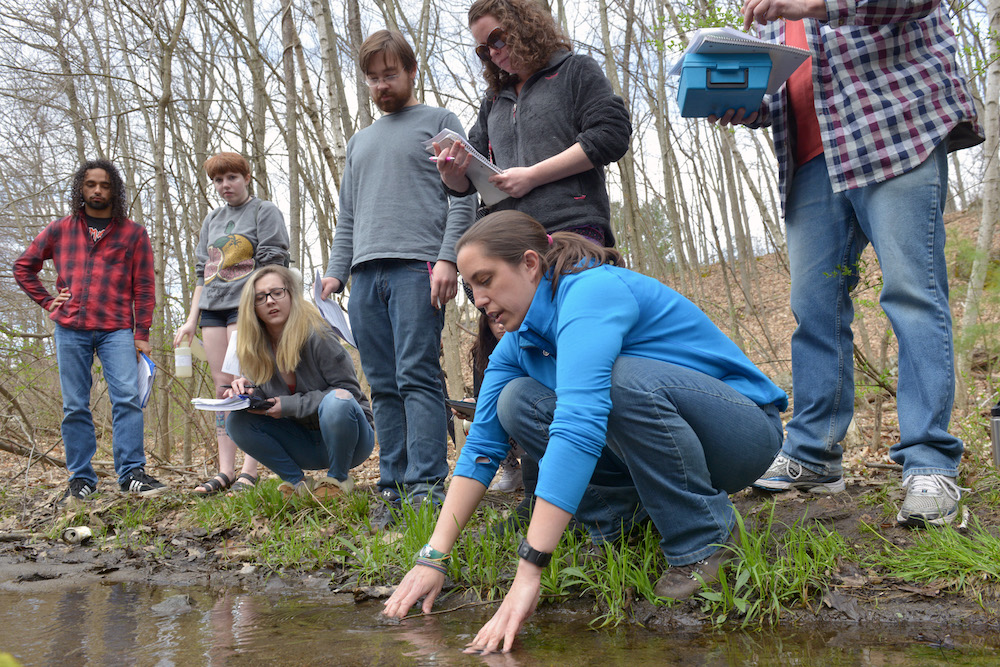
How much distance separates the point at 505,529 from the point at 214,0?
5.44m

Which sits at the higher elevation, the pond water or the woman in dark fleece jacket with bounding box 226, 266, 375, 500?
the woman in dark fleece jacket with bounding box 226, 266, 375, 500

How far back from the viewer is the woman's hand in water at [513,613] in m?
1.68

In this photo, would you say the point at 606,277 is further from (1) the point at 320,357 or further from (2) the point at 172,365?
(2) the point at 172,365

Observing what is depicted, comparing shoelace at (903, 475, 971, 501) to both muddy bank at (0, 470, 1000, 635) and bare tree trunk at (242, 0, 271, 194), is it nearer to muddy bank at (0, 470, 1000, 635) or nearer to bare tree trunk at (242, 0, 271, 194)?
muddy bank at (0, 470, 1000, 635)

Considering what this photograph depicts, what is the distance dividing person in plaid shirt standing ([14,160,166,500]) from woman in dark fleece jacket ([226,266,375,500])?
1.04 metres

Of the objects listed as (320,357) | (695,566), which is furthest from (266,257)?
(695,566)

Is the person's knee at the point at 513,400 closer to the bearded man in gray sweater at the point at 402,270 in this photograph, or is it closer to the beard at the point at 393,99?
the bearded man in gray sweater at the point at 402,270

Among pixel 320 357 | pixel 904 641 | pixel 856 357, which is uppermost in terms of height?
pixel 320 357

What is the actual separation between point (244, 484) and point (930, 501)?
126 inches

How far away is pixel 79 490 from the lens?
418 cm

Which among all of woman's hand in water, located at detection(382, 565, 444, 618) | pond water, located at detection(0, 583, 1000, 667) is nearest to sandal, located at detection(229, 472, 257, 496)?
pond water, located at detection(0, 583, 1000, 667)

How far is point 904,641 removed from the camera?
175 cm

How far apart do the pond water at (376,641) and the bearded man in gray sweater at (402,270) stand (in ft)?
2.76

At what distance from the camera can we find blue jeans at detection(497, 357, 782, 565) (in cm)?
193
